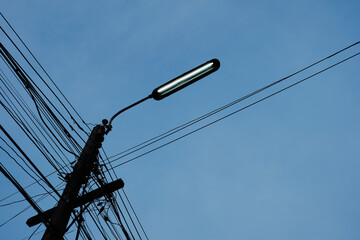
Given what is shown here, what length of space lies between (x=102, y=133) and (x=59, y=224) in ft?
4.82

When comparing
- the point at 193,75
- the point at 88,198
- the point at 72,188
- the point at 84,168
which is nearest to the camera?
the point at 72,188

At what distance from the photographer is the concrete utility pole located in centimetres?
246

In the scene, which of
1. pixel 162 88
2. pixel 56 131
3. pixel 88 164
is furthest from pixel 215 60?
pixel 56 131

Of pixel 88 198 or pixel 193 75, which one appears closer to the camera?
pixel 88 198

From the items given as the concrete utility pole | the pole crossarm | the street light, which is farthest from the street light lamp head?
the pole crossarm

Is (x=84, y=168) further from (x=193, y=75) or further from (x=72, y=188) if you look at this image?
(x=193, y=75)

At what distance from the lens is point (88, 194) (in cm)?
328

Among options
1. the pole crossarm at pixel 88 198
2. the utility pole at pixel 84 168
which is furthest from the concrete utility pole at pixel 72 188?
the pole crossarm at pixel 88 198

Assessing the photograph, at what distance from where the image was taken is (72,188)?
113 inches

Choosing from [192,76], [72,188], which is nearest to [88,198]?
[72,188]

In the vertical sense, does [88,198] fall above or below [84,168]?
below

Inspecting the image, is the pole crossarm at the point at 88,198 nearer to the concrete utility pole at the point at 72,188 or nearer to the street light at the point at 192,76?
the concrete utility pole at the point at 72,188

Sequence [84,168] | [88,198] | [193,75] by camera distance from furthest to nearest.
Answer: [193,75] < [88,198] < [84,168]

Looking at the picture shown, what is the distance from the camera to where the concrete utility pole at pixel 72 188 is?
2.46 m
